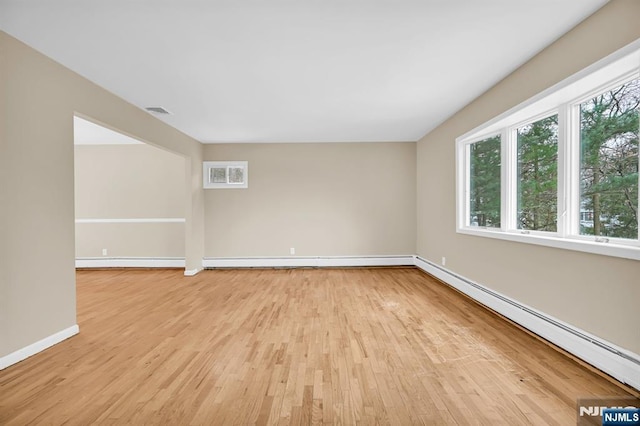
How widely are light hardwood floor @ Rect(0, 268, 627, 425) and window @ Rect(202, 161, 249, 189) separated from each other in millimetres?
3080

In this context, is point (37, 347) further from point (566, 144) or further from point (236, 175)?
point (566, 144)

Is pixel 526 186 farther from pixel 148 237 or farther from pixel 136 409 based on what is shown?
pixel 148 237

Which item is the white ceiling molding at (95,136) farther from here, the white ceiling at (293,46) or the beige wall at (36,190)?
the beige wall at (36,190)

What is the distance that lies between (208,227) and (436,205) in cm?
467

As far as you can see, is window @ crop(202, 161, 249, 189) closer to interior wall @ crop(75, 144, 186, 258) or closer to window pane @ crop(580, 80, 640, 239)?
interior wall @ crop(75, 144, 186, 258)

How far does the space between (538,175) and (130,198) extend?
7.30m

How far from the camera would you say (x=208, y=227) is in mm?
6531

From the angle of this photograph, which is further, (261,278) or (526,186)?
(261,278)

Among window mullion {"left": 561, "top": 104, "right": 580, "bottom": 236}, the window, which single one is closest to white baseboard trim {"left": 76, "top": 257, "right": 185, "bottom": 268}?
the window

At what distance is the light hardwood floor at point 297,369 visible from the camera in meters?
1.81

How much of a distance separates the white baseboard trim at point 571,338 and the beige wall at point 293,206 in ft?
9.65

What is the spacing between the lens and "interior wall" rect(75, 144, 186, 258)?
21.5 ft

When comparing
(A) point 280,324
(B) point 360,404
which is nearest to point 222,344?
(A) point 280,324

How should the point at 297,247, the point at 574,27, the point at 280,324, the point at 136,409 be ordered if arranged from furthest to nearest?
the point at 297,247
the point at 280,324
the point at 574,27
the point at 136,409
